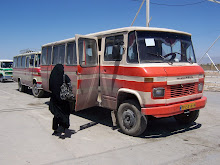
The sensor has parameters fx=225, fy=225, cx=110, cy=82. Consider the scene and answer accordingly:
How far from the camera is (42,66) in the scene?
406 inches

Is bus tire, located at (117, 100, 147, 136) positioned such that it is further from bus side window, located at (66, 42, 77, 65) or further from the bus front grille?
bus side window, located at (66, 42, 77, 65)

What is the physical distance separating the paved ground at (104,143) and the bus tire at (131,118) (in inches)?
7.7

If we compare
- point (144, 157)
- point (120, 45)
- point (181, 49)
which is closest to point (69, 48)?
point (120, 45)

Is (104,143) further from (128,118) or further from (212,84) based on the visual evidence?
(212,84)

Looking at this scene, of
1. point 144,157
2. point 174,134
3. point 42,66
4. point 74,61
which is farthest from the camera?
point 42,66

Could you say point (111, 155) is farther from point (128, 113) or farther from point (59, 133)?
point (59, 133)

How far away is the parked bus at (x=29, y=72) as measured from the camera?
12.3 meters

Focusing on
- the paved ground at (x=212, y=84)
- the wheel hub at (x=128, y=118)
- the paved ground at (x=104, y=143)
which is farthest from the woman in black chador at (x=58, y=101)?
the paved ground at (x=212, y=84)

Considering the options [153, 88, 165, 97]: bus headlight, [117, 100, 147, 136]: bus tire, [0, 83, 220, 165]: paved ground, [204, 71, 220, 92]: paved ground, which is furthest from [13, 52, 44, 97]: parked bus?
[204, 71, 220, 92]: paved ground

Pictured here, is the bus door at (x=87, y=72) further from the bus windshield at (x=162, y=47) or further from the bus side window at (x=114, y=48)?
the bus windshield at (x=162, y=47)

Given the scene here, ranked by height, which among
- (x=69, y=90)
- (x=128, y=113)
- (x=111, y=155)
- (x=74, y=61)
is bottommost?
(x=111, y=155)

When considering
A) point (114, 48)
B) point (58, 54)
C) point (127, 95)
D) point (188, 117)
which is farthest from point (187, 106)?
point (58, 54)

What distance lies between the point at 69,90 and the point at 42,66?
17.8ft

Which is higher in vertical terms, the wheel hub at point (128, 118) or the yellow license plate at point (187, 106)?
the yellow license plate at point (187, 106)
